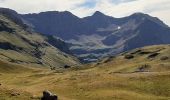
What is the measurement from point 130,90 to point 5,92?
2904 centimetres

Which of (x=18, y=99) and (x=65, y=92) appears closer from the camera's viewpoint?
(x=18, y=99)

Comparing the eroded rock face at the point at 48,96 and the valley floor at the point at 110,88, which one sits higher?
the valley floor at the point at 110,88

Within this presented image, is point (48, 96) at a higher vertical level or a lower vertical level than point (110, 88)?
lower

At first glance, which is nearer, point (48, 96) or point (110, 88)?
point (48, 96)

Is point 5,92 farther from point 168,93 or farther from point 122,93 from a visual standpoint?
point 168,93

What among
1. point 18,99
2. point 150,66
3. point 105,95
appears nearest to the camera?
point 18,99

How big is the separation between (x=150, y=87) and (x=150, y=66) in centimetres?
Answer: 8584

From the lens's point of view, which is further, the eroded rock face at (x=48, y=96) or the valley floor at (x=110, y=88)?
the valley floor at (x=110, y=88)

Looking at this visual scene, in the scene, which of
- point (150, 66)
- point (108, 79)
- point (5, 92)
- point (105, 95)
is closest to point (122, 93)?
point (105, 95)

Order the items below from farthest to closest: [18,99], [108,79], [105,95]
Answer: [108,79] → [105,95] → [18,99]

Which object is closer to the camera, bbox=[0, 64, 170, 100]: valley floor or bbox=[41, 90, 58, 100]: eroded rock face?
bbox=[41, 90, 58, 100]: eroded rock face

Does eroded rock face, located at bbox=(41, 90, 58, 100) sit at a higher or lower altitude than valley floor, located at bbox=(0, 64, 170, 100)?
lower

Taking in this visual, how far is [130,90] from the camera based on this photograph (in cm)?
7619

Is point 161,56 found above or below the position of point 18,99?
above
